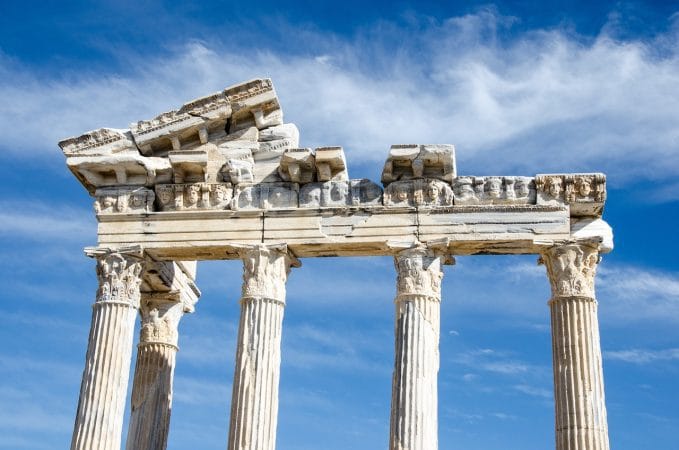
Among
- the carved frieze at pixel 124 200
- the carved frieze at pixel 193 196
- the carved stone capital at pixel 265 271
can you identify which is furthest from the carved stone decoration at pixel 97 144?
the carved stone capital at pixel 265 271

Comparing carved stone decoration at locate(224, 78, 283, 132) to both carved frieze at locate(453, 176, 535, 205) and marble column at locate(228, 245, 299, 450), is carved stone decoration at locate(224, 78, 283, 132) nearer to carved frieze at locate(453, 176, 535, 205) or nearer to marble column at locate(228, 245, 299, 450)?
marble column at locate(228, 245, 299, 450)

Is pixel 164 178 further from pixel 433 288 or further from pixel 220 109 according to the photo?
pixel 433 288

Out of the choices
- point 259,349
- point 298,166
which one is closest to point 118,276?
point 259,349

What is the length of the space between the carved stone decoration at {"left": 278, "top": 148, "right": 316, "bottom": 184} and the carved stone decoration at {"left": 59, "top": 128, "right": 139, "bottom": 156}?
13.5 feet

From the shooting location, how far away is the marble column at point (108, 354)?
26.8m

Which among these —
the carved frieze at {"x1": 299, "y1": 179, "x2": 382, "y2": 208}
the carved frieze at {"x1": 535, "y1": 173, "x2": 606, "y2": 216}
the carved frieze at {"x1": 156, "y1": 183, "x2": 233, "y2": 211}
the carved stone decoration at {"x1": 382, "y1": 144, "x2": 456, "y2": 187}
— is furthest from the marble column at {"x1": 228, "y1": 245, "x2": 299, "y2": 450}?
the carved frieze at {"x1": 535, "y1": 173, "x2": 606, "y2": 216}

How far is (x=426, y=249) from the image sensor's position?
27078 mm

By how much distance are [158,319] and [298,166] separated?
697cm

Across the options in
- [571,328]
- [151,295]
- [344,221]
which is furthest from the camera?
[151,295]

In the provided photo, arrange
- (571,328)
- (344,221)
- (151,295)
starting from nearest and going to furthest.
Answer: (571,328) → (344,221) → (151,295)

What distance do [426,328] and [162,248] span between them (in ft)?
24.1

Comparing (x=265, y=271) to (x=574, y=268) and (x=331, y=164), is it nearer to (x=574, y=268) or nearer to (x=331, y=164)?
(x=331, y=164)

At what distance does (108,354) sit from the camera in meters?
27.5

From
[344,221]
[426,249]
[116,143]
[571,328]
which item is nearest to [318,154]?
[344,221]
